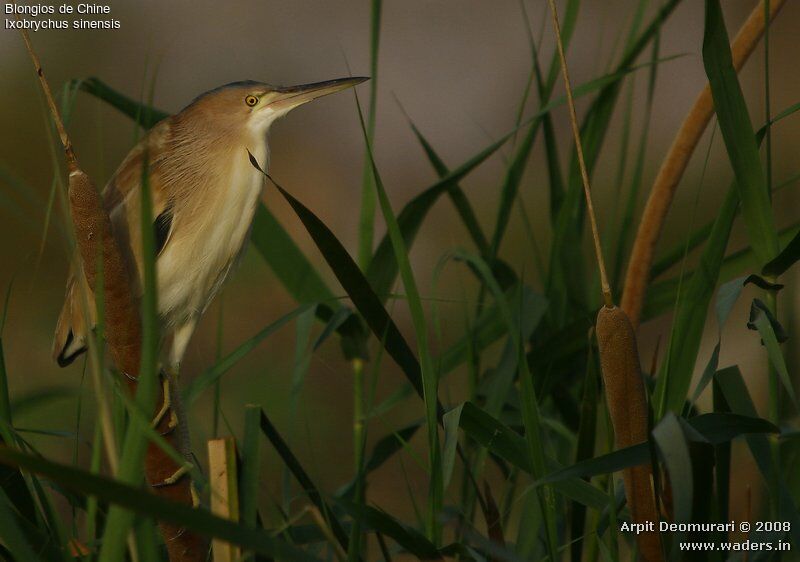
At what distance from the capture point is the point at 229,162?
1356mm

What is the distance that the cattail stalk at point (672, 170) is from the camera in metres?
0.94

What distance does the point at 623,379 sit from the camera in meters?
0.74

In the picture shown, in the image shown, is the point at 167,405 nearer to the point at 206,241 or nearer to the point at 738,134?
the point at 206,241

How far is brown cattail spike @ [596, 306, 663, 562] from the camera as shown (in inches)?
28.3

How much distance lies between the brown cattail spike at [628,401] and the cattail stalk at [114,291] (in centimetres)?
35

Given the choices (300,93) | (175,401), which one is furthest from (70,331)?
(300,93)

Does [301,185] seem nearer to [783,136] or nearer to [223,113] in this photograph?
[783,136]

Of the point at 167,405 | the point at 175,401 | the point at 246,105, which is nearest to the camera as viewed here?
the point at 167,405

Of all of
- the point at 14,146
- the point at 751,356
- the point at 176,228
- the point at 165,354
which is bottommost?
the point at 751,356

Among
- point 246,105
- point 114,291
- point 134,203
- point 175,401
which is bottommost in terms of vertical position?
point 175,401

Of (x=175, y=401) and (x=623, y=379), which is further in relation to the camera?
(x=175, y=401)

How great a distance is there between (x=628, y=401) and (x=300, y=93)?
30.9 inches

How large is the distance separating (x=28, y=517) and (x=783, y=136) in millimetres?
3431

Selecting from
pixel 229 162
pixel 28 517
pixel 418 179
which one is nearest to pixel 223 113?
pixel 229 162
